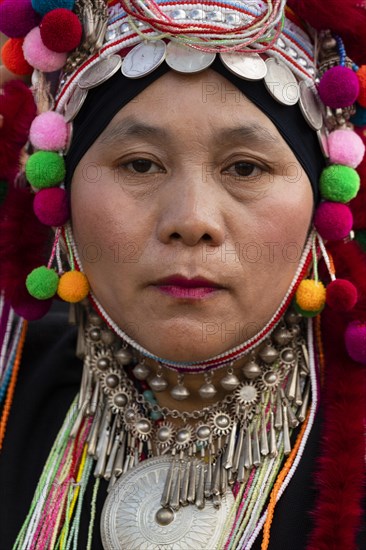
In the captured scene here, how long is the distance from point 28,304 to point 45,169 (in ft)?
1.27

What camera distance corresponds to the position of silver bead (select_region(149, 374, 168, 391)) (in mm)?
2137

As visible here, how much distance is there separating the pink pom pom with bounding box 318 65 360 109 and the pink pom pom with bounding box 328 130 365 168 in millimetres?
79

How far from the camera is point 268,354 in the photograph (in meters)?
2.12

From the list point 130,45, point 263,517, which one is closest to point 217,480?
point 263,517

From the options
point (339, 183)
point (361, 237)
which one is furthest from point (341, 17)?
point (361, 237)

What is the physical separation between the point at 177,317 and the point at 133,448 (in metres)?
0.41

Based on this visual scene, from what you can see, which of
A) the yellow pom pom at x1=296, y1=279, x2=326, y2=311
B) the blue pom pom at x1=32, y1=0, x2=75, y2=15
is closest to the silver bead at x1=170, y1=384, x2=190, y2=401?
the yellow pom pom at x1=296, y1=279, x2=326, y2=311

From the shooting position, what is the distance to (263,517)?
1936 mm

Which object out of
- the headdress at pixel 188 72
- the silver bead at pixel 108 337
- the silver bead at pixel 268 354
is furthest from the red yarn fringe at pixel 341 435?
the silver bead at pixel 108 337

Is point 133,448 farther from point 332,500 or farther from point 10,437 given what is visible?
point 332,500

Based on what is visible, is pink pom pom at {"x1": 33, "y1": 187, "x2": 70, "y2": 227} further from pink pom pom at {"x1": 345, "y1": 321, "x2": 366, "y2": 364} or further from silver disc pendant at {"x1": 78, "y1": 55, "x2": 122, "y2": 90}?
pink pom pom at {"x1": 345, "y1": 321, "x2": 366, "y2": 364}

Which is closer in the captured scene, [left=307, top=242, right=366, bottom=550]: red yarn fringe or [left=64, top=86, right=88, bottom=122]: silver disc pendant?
[left=307, top=242, right=366, bottom=550]: red yarn fringe

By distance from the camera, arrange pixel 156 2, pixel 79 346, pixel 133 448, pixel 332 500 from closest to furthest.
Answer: pixel 332 500
pixel 156 2
pixel 133 448
pixel 79 346

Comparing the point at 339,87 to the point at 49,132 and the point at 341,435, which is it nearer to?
the point at 49,132
